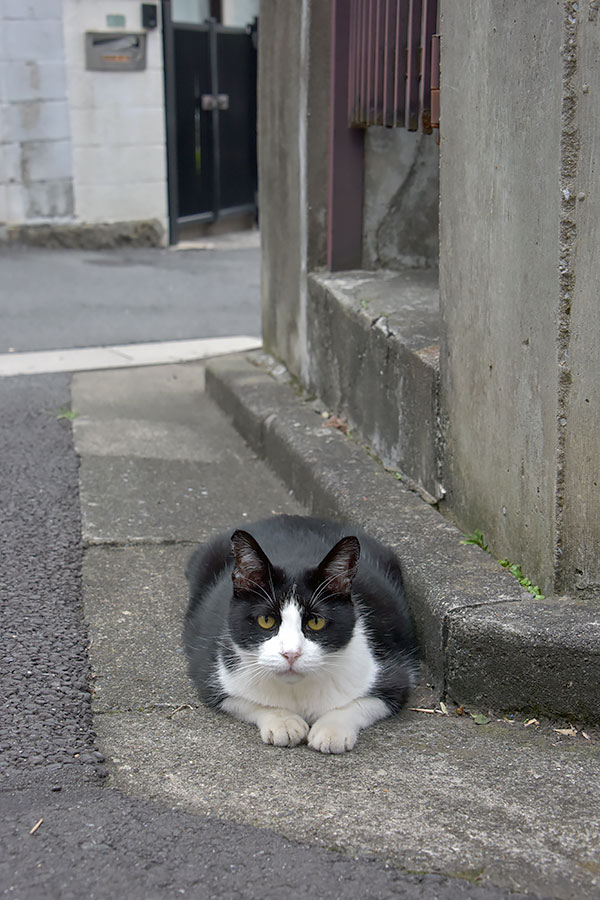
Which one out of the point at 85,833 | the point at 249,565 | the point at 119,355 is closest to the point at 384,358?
the point at 249,565

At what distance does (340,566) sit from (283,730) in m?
0.47

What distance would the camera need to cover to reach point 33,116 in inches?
436

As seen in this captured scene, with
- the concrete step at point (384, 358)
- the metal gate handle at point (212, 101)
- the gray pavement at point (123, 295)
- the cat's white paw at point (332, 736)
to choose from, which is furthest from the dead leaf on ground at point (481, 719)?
the metal gate handle at point (212, 101)

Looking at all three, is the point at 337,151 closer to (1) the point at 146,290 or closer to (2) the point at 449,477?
(2) the point at 449,477

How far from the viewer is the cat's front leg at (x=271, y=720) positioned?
2.87m

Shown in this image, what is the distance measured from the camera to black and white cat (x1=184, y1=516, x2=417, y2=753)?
2.80m

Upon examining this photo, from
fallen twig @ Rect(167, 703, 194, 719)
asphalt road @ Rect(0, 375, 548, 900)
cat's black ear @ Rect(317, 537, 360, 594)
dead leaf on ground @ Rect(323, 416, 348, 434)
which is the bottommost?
fallen twig @ Rect(167, 703, 194, 719)

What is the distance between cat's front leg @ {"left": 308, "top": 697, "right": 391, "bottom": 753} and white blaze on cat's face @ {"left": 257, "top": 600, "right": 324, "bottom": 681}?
0.61ft

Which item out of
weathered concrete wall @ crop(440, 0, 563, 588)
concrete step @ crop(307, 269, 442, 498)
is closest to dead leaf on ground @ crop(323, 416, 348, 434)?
concrete step @ crop(307, 269, 442, 498)

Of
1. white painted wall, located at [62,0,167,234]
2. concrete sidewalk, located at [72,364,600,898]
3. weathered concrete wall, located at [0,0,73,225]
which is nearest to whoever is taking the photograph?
concrete sidewalk, located at [72,364,600,898]

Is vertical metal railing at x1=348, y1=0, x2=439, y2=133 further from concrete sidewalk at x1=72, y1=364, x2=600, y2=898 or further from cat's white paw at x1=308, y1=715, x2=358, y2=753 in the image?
cat's white paw at x1=308, y1=715, x2=358, y2=753

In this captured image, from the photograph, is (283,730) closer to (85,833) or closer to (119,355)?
(85,833)

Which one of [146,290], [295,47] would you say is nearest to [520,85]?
[295,47]

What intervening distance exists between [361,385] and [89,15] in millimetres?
8020
